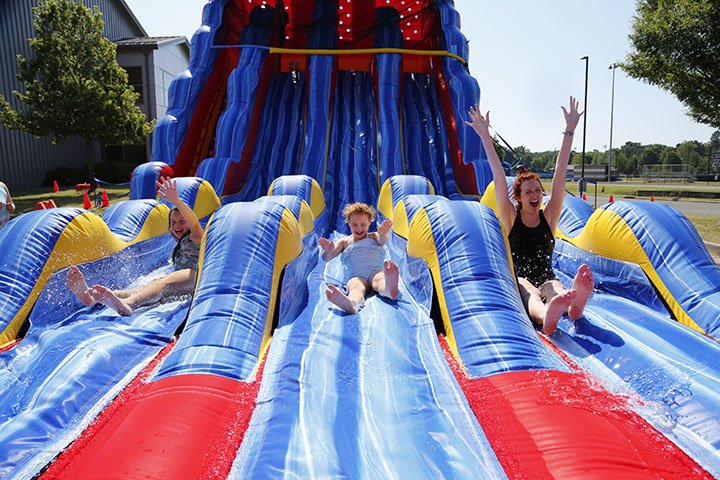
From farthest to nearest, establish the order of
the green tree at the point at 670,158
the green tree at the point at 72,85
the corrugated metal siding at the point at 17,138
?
the green tree at the point at 670,158
the corrugated metal siding at the point at 17,138
the green tree at the point at 72,85

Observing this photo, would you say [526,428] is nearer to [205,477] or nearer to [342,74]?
[205,477]

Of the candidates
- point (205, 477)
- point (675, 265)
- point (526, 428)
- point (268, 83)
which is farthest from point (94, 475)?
point (268, 83)

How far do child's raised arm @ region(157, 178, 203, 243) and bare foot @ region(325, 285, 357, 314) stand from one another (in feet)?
3.62

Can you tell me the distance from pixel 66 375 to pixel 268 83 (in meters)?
6.19

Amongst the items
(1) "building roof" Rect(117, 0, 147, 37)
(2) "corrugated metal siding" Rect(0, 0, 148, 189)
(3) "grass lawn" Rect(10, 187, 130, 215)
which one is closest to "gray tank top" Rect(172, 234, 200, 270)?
(3) "grass lawn" Rect(10, 187, 130, 215)

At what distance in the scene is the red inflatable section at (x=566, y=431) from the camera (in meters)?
1.36

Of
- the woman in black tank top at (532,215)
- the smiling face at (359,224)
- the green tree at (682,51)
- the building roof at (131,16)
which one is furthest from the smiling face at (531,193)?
the building roof at (131,16)

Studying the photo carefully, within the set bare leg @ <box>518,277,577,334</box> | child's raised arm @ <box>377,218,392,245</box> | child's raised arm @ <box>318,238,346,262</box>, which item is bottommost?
bare leg @ <box>518,277,577,334</box>

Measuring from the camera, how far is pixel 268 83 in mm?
7457

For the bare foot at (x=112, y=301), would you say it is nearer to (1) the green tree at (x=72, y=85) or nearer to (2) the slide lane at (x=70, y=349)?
(2) the slide lane at (x=70, y=349)

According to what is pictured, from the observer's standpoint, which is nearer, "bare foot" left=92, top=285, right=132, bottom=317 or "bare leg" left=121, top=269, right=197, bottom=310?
"bare foot" left=92, top=285, right=132, bottom=317

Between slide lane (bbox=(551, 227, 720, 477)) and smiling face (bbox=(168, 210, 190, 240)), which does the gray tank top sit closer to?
smiling face (bbox=(168, 210, 190, 240))

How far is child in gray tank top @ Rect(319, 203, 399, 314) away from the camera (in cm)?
271

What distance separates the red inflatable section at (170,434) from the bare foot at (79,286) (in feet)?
3.33
